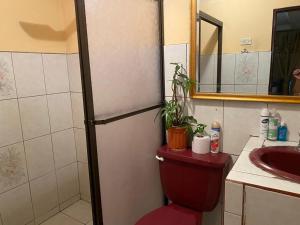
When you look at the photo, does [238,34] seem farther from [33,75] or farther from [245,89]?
[33,75]

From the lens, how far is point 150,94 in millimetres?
1455

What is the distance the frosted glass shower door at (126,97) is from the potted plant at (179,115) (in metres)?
0.11

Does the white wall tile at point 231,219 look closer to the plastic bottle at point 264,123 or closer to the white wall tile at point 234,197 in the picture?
the white wall tile at point 234,197

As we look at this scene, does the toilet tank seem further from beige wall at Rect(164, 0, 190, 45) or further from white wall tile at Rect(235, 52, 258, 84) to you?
beige wall at Rect(164, 0, 190, 45)

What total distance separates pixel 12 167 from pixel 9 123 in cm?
31

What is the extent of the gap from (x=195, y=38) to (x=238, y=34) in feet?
0.76

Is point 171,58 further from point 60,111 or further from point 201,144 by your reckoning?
point 60,111

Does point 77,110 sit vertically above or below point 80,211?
above

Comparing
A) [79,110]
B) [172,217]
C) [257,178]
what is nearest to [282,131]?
[257,178]

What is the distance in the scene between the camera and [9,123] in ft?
5.30

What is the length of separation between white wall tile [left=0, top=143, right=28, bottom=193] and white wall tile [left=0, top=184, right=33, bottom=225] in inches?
2.1

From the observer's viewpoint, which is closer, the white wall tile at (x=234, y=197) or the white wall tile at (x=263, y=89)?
the white wall tile at (x=234, y=197)

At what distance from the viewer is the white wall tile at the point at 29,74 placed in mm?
1647

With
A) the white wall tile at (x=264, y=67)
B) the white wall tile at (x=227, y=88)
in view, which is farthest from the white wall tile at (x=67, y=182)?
the white wall tile at (x=264, y=67)
